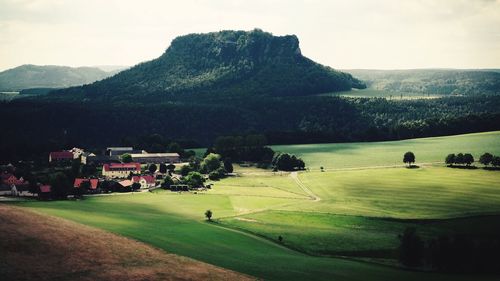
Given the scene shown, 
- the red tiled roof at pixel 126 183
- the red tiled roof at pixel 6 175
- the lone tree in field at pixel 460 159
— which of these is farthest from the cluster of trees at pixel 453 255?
the red tiled roof at pixel 6 175

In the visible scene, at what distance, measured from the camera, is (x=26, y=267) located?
3506 cm

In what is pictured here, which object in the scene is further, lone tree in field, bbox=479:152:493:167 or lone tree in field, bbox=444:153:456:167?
lone tree in field, bbox=444:153:456:167

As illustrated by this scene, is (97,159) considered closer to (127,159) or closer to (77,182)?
(127,159)

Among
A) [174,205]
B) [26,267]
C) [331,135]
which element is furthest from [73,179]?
[331,135]

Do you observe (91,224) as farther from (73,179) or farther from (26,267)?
(73,179)

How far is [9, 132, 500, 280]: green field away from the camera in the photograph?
52.8 meters

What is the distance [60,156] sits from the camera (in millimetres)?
140750

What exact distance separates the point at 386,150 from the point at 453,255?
320 feet

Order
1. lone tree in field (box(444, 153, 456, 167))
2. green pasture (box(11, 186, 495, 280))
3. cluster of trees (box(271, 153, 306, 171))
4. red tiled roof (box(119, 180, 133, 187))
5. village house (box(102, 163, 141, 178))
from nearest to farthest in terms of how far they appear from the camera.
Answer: green pasture (box(11, 186, 495, 280)) → red tiled roof (box(119, 180, 133, 187)) → village house (box(102, 163, 141, 178)) → lone tree in field (box(444, 153, 456, 167)) → cluster of trees (box(271, 153, 306, 171))

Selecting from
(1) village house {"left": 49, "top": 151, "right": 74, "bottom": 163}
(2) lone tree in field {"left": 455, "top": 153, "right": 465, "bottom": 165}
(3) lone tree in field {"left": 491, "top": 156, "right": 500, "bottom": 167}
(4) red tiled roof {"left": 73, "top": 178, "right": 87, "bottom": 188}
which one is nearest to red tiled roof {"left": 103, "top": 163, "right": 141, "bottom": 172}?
(4) red tiled roof {"left": 73, "top": 178, "right": 87, "bottom": 188}

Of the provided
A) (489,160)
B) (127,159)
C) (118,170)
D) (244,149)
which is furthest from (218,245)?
(244,149)

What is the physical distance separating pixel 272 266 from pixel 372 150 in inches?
4385

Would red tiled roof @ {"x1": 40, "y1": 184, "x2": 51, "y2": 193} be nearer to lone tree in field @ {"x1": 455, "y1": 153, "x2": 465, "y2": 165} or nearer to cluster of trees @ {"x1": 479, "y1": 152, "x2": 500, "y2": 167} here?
lone tree in field @ {"x1": 455, "y1": 153, "x2": 465, "y2": 165}

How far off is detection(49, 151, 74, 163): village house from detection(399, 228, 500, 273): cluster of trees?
335ft
